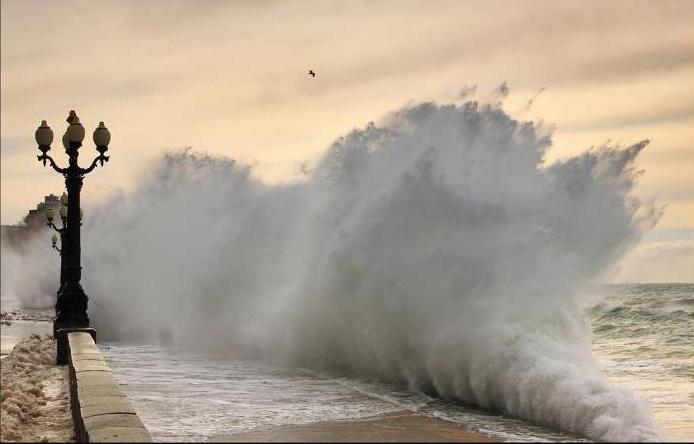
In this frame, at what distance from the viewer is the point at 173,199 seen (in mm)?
28547

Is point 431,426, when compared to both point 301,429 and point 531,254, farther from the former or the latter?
point 531,254

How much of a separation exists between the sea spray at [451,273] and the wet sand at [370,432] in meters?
1.43

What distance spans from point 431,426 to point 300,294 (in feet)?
27.9

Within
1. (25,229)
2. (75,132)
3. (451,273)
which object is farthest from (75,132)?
(25,229)

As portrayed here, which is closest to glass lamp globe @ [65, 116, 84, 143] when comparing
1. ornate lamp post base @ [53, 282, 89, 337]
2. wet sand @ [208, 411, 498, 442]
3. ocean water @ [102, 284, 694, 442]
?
ornate lamp post base @ [53, 282, 89, 337]

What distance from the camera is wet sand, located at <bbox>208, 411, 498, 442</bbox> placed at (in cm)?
774

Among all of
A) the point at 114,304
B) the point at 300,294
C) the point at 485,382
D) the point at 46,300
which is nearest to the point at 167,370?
the point at 300,294

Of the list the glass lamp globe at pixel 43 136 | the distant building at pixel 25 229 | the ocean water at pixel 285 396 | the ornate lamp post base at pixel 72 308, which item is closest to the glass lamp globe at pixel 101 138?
the glass lamp globe at pixel 43 136

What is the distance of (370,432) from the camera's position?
27.2 feet

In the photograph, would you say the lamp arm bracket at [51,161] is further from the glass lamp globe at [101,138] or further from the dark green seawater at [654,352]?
the dark green seawater at [654,352]

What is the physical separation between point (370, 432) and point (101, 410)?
7.01 feet

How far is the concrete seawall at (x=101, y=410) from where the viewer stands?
6.73 metres

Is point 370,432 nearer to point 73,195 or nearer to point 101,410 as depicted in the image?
point 101,410

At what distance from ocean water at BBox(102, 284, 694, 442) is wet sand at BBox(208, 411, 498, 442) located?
29cm
